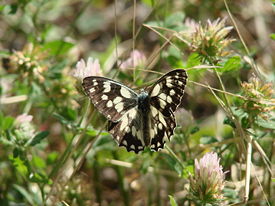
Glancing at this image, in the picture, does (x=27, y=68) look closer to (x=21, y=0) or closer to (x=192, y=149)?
(x=21, y=0)

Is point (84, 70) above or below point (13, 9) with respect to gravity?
below

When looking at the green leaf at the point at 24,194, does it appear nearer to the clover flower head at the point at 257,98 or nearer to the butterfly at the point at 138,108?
the butterfly at the point at 138,108

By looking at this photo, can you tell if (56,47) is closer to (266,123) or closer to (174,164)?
(174,164)

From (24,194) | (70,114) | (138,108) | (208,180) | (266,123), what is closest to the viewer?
(208,180)

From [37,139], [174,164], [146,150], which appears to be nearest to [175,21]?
[146,150]

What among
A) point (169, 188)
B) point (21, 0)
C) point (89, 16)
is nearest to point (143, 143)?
point (169, 188)

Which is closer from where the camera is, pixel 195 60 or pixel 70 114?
pixel 195 60

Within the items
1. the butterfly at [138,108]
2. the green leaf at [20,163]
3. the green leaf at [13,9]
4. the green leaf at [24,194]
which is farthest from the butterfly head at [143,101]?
the green leaf at [13,9]
